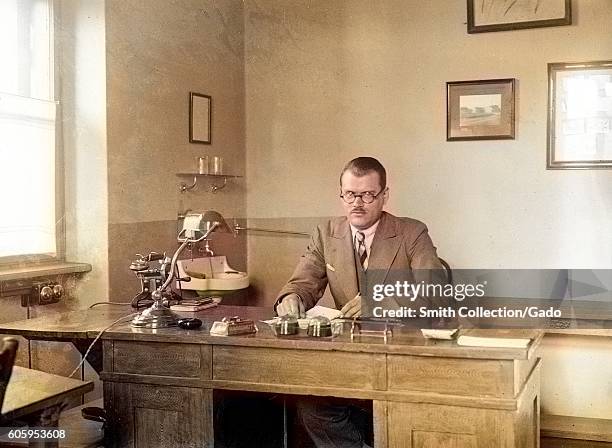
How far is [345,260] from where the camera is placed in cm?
264

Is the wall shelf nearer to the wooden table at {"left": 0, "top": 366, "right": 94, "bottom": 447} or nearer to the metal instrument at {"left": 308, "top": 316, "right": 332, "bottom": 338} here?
the metal instrument at {"left": 308, "top": 316, "right": 332, "bottom": 338}

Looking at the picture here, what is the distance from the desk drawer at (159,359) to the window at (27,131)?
563 millimetres

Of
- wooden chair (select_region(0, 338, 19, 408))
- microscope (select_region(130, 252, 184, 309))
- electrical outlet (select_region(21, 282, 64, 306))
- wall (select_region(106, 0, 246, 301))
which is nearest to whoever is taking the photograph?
wooden chair (select_region(0, 338, 19, 408))

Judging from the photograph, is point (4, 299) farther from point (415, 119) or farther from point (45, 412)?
point (415, 119)

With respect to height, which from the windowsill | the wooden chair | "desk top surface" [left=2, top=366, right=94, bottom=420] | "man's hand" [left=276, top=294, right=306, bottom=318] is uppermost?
the windowsill

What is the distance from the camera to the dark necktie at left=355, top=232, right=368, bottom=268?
2.66 metres

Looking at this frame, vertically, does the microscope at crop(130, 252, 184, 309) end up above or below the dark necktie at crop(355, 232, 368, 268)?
below

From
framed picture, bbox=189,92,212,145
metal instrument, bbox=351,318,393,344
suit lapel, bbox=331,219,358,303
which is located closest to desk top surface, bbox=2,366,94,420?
metal instrument, bbox=351,318,393,344

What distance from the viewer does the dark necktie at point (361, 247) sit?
2.66 meters

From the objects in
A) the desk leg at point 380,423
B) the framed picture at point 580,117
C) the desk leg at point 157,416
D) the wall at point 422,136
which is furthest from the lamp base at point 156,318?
the framed picture at point 580,117

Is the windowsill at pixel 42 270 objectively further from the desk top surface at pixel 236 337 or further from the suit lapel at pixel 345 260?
the suit lapel at pixel 345 260

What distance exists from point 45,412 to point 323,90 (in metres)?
1.94

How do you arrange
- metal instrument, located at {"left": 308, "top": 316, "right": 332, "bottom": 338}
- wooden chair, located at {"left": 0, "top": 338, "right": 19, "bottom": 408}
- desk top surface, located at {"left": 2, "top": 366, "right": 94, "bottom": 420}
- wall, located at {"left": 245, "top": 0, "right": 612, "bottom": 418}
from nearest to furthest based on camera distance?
wooden chair, located at {"left": 0, "top": 338, "right": 19, "bottom": 408} → desk top surface, located at {"left": 2, "top": 366, "right": 94, "bottom": 420} → metal instrument, located at {"left": 308, "top": 316, "right": 332, "bottom": 338} → wall, located at {"left": 245, "top": 0, "right": 612, "bottom": 418}

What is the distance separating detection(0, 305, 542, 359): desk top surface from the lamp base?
33 mm
